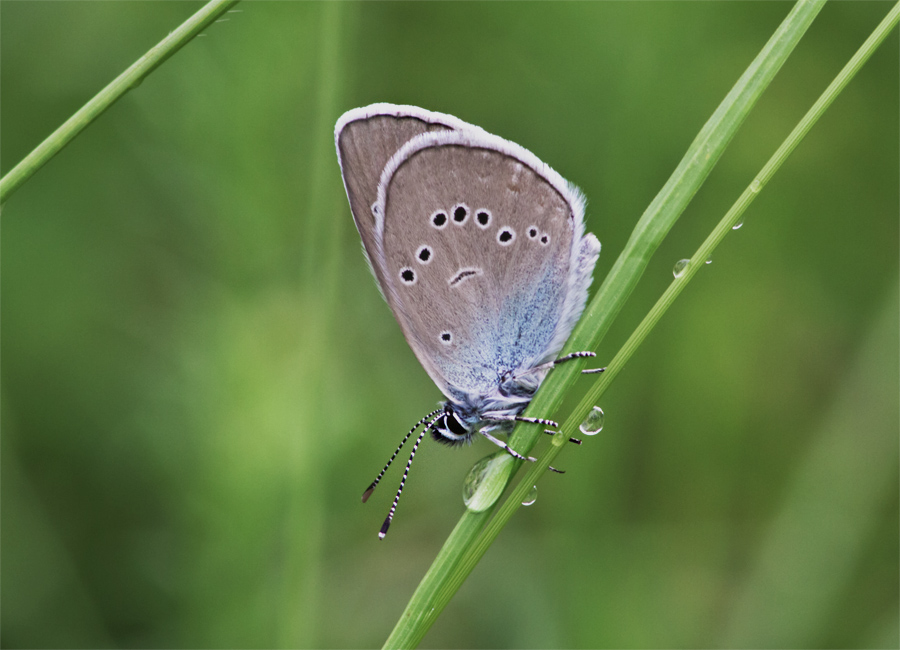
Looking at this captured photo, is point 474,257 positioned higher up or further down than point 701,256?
further down

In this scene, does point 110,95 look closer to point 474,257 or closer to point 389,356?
point 474,257

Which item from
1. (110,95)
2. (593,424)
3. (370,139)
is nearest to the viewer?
(110,95)

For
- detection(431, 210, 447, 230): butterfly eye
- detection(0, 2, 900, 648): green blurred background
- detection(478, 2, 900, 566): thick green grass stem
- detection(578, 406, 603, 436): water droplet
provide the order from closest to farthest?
1. detection(478, 2, 900, 566): thick green grass stem
2. detection(578, 406, 603, 436): water droplet
3. detection(431, 210, 447, 230): butterfly eye
4. detection(0, 2, 900, 648): green blurred background

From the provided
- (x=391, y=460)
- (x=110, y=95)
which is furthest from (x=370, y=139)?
(x=391, y=460)

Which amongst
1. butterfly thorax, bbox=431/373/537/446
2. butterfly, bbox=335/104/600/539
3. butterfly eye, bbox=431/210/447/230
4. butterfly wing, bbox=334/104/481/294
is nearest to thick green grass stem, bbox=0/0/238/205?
butterfly wing, bbox=334/104/481/294

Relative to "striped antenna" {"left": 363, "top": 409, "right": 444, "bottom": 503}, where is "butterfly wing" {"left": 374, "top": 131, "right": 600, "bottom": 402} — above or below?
above

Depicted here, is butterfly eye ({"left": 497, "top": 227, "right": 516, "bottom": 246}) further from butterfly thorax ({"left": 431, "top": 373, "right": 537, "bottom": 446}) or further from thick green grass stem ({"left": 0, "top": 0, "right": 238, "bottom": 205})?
A: thick green grass stem ({"left": 0, "top": 0, "right": 238, "bottom": 205})

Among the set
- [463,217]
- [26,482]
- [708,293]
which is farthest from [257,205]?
[708,293]
